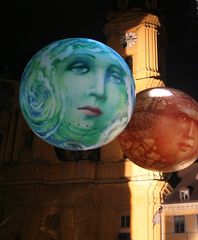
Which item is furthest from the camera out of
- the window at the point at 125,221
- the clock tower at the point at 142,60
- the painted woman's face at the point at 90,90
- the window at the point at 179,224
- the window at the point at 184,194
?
the window at the point at 184,194

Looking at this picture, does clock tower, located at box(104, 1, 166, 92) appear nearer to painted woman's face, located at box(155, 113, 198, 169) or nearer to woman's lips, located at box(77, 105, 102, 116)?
painted woman's face, located at box(155, 113, 198, 169)

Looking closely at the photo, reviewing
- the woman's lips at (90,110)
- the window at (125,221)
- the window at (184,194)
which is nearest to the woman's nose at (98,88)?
the woman's lips at (90,110)

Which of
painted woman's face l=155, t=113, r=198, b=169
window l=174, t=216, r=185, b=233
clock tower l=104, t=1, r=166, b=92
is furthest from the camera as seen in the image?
clock tower l=104, t=1, r=166, b=92

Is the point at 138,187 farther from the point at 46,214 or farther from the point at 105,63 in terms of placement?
the point at 105,63

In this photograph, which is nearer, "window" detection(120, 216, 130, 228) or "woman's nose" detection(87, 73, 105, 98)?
"woman's nose" detection(87, 73, 105, 98)

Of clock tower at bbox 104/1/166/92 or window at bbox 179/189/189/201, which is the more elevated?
clock tower at bbox 104/1/166/92

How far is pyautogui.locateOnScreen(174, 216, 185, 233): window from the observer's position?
2069 centimetres

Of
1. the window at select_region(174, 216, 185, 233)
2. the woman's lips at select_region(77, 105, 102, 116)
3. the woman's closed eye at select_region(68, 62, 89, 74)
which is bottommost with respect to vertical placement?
the woman's lips at select_region(77, 105, 102, 116)

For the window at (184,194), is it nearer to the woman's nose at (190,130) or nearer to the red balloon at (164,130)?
the red balloon at (164,130)

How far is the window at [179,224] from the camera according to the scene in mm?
20688

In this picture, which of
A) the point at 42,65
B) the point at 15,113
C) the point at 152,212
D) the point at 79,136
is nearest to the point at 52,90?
the point at 42,65

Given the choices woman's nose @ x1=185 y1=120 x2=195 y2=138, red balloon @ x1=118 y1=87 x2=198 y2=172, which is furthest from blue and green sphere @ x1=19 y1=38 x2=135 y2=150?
woman's nose @ x1=185 y1=120 x2=195 y2=138

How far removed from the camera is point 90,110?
10.6 ft

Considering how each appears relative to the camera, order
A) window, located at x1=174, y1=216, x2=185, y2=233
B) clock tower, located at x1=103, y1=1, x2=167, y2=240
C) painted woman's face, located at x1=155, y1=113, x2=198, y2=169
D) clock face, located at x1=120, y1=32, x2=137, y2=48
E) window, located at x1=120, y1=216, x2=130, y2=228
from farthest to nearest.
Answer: clock face, located at x1=120, y1=32, x2=137, y2=48 < window, located at x1=120, y1=216, x2=130, y2=228 < clock tower, located at x1=103, y1=1, x2=167, y2=240 < window, located at x1=174, y1=216, x2=185, y2=233 < painted woman's face, located at x1=155, y1=113, x2=198, y2=169
